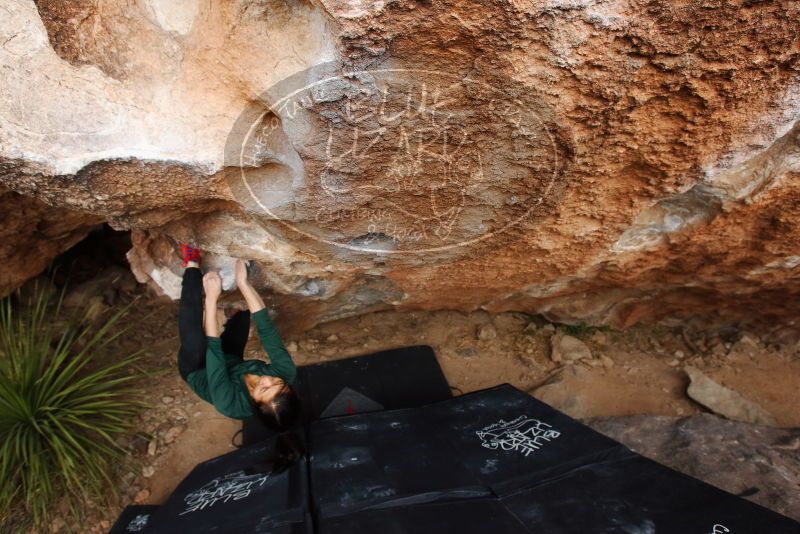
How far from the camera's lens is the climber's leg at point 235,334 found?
255cm

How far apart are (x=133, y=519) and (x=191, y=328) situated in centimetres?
100

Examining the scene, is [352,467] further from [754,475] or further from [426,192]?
[754,475]

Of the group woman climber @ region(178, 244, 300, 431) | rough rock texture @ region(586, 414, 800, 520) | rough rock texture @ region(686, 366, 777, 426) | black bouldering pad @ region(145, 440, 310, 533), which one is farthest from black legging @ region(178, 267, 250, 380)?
rough rock texture @ region(686, 366, 777, 426)

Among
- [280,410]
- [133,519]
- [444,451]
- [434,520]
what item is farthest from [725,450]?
[133,519]

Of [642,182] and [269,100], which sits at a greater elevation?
[269,100]

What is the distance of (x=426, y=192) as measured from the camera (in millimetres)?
2041

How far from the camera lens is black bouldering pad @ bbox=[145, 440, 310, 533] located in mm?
1891

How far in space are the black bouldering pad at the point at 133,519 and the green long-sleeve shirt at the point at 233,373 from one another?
2.19 feet

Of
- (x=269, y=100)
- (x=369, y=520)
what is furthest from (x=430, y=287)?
(x=269, y=100)

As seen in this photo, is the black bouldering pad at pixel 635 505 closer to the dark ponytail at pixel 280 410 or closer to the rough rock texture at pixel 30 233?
the dark ponytail at pixel 280 410

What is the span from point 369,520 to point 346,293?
51.2 inches

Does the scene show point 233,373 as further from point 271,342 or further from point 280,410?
point 280,410

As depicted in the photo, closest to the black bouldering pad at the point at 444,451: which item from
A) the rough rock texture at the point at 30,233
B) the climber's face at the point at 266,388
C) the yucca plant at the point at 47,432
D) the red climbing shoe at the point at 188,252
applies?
the climber's face at the point at 266,388

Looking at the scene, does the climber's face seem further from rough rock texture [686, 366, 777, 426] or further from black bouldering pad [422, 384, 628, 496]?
rough rock texture [686, 366, 777, 426]
